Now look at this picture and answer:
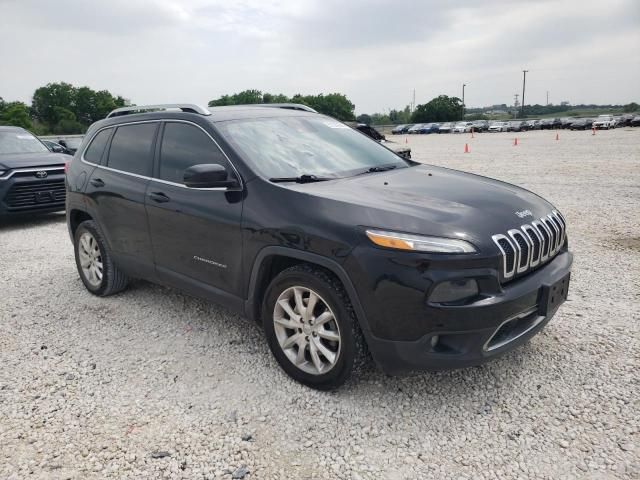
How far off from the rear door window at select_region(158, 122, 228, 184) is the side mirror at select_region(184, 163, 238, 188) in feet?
0.63

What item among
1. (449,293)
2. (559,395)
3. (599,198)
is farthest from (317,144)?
(599,198)

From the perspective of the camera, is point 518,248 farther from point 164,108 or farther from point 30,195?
point 30,195

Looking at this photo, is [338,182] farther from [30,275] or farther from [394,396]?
[30,275]

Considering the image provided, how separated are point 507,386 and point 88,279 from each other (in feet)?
13.1

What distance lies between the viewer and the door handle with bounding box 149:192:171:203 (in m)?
3.93

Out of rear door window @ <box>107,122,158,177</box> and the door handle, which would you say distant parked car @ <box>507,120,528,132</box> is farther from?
the door handle

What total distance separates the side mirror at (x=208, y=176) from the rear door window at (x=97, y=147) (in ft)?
6.41

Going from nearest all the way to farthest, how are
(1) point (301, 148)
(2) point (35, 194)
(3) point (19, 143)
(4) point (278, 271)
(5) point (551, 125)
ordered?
(4) point (278, 271), (1) point (301, 148), (2) point (35, 194), (3) point (19, 143), (5) point (551, 125)

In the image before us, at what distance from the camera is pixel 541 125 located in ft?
199

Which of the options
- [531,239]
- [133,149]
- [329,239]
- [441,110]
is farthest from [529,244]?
[441,110]

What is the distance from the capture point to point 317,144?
3.96 meters

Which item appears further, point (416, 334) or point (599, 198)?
point (599, 198)

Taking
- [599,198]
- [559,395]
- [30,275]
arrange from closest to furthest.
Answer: [559,395], [30,275], [599,198]

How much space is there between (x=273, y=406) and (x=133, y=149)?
8.37ft
